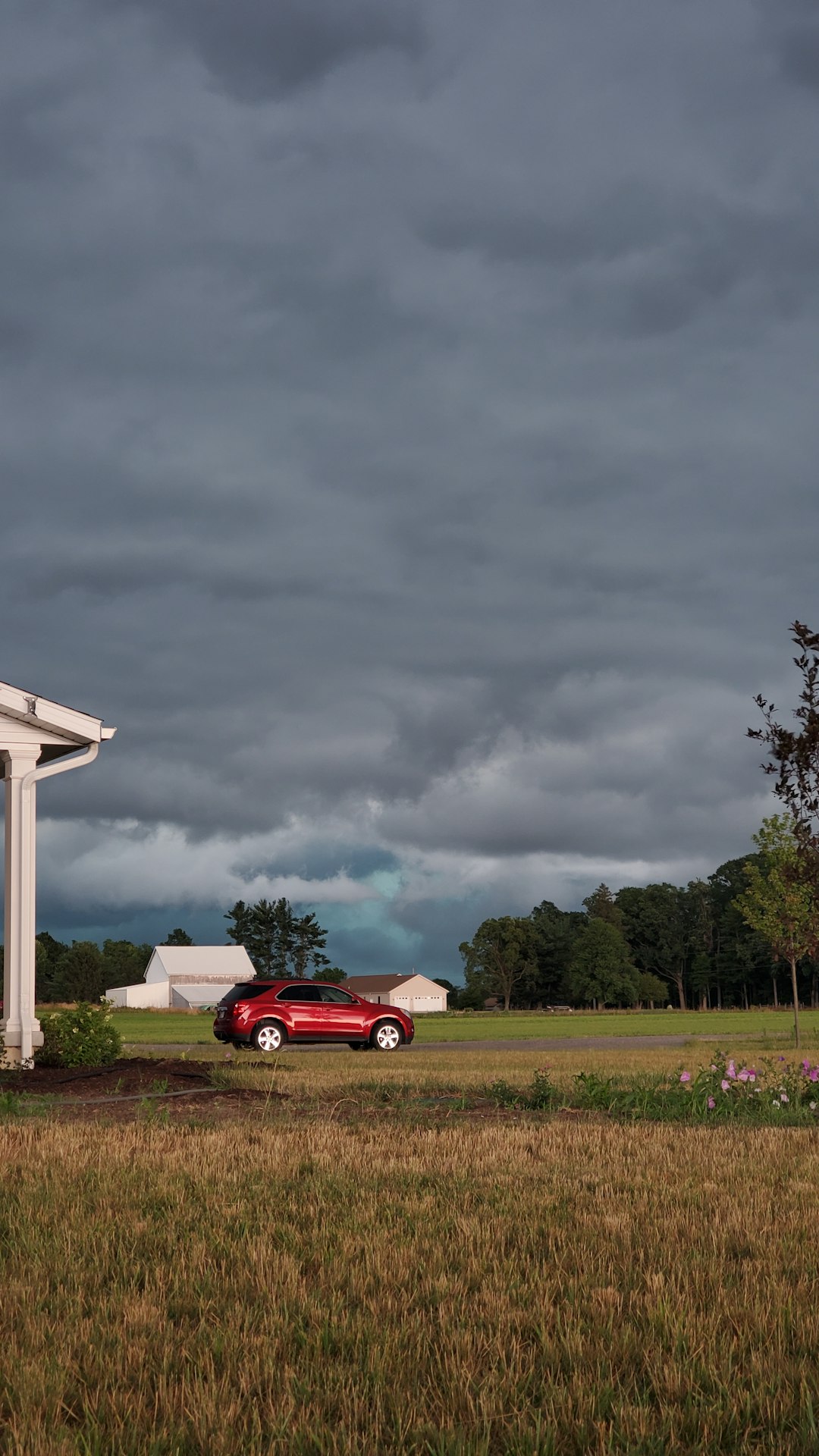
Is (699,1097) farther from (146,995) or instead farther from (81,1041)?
(146,995)

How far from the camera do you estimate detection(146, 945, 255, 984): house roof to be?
107188 mm

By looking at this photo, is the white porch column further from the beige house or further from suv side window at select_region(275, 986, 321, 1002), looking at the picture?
the beige house

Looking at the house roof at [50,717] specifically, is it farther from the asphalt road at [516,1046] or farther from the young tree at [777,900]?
the young tree at [777,900]

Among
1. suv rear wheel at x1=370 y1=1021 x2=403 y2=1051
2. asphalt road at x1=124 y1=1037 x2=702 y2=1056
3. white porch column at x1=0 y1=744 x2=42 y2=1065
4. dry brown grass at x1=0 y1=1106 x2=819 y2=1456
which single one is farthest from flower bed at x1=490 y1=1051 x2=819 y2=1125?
suv rear wheel at x1=370 y1=1021 x2=403 y2=1051

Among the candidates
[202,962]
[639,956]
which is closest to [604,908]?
[639,956]

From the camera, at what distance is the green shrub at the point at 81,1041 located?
15602mm

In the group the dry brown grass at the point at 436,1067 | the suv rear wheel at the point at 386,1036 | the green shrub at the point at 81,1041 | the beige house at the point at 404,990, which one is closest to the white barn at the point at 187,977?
the beige house at the point at 404,990

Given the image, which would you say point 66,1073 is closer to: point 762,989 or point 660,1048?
point 660,1048

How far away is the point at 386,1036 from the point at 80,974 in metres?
85.7

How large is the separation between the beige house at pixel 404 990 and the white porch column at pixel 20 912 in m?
102

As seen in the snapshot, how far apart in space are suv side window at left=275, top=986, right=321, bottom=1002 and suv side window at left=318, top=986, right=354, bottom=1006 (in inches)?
8.9

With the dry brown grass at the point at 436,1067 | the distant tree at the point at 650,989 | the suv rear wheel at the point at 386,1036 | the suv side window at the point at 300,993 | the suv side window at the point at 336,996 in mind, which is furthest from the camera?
the distant tree at the point at 650,989

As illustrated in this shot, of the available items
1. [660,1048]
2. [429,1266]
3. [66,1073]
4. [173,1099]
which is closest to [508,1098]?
[173,1099]

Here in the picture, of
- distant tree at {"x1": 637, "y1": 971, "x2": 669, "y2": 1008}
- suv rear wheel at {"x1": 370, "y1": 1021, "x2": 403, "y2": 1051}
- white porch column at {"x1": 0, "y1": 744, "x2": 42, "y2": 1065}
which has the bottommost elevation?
distant tree at {"x1": 637, "y1": 971, "x2": 669, "y2": 1008}
